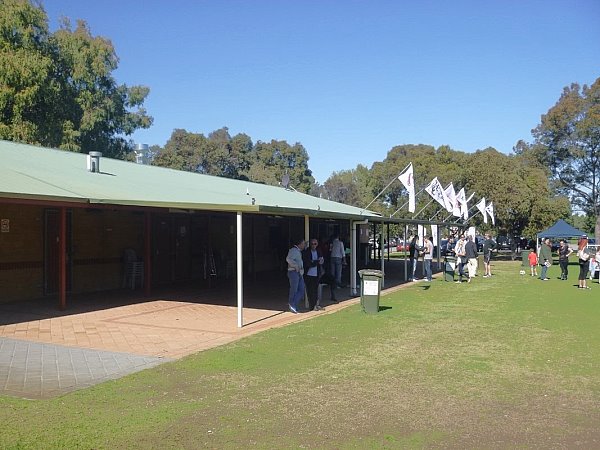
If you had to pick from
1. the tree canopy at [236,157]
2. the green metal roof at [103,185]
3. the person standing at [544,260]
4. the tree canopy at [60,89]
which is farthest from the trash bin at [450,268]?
A: the tree canopy at [236,157]

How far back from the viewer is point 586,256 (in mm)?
19172

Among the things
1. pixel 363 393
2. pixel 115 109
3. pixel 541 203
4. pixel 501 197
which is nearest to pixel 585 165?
pixel 541 203

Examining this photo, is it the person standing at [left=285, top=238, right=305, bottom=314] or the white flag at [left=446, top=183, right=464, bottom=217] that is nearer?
the person standing at [left=285, top=238, right=305, bottom=314]

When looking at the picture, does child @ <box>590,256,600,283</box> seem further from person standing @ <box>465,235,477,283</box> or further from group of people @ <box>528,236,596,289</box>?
person standing @ <box>465,235,477,283</box>

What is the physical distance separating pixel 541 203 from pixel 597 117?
8.83m

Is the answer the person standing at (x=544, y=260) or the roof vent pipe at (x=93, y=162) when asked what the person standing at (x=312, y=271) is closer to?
the roof vent pipe at (x=93, y=162)

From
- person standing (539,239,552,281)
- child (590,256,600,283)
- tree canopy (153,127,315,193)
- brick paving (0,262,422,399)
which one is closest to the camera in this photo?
brick paving (0,262,422,399)

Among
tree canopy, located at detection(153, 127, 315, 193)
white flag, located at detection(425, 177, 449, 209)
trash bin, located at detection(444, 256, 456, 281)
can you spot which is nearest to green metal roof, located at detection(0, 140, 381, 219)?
trash bin, located at detection(444, 256, 456, 281)

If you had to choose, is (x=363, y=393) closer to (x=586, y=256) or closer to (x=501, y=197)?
(x=586, y=256)

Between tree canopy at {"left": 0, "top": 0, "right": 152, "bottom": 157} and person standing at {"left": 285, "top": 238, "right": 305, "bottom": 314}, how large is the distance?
19.0 m

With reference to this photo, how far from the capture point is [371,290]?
42.7ft

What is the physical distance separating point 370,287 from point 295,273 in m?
1.70

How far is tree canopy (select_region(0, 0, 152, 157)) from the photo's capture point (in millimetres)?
26266

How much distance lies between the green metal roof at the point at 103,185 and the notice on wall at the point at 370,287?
1867mm
